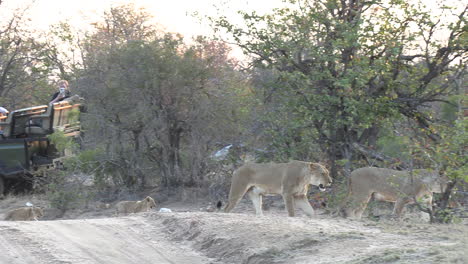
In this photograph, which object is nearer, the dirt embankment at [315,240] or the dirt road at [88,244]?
the dirt embankment at [315,240]

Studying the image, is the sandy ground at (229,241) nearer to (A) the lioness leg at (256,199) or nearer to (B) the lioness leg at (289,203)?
(B) the lioness leg at (289,203)

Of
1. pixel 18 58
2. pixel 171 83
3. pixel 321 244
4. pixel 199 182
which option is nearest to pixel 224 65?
pixel 171 83

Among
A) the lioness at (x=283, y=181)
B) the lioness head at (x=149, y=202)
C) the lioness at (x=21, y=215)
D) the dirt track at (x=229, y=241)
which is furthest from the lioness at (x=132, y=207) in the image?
the dirt track at (x=229, y=241)

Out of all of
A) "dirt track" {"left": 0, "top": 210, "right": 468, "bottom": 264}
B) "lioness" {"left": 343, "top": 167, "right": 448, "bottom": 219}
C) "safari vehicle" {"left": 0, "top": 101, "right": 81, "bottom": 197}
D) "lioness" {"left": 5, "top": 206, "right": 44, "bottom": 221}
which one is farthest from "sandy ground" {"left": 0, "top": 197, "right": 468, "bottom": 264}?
"safari vehicle" {"left": 0, "top": 101, "right": 81, "bottom": 197}

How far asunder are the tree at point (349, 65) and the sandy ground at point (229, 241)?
208 inches

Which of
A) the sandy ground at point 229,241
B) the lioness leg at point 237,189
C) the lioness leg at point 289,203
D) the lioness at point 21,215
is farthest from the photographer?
the lioness at point 21,215

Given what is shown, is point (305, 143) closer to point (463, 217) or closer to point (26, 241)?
A: point (463, 217)

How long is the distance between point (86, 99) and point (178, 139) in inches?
91.8

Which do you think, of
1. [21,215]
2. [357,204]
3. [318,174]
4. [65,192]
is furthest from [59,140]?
[357,204]

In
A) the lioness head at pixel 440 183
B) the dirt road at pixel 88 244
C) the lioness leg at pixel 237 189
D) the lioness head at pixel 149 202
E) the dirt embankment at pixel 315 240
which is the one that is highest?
the lioness head at pixel 440 183

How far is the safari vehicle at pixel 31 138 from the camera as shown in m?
17.4

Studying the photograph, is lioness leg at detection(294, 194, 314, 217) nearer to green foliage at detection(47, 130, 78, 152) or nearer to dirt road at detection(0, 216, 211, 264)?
dirt road at detection(0, 216, 211, 264)

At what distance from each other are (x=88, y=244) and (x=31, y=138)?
27.2ft

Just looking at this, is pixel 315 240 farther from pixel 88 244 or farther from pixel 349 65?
pixel 349 65
